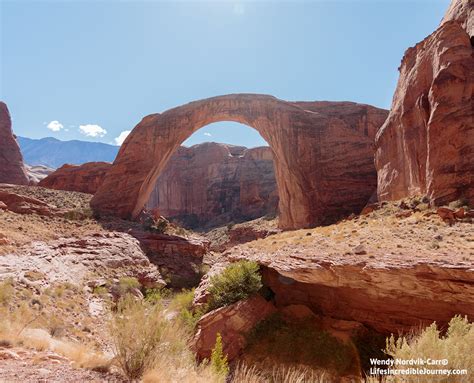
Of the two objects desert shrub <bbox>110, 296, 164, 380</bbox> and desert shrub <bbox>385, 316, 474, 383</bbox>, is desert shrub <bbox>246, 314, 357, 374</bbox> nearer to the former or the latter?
desert shrub <bbox>385, 316, 474, 383</bbox>

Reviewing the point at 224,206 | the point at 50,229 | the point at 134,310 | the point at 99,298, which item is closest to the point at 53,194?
the point at 50,229

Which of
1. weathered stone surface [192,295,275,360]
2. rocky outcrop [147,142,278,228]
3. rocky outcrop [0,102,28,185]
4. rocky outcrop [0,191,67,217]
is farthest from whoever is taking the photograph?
rocky outcrop [147,142,278,228]

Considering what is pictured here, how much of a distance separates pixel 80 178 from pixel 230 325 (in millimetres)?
35691

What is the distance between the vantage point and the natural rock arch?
74.9 feet

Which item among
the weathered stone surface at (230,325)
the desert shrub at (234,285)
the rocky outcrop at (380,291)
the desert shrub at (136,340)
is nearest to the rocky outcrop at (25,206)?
the desert shrub at (234,285)

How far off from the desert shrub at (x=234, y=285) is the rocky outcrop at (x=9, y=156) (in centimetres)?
4221

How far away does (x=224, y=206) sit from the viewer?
176 feet

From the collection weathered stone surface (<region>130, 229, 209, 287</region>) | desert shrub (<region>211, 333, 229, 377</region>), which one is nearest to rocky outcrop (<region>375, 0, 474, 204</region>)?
desert shrub (<region>211, 333, 229, 377</region>)

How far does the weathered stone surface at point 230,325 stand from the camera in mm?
8164

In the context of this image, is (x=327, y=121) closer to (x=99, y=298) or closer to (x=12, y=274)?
(x=99, y=298)

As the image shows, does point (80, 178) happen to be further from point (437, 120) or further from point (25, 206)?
point (437, 120)

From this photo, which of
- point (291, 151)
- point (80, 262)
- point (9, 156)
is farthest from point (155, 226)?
point (9, 156)

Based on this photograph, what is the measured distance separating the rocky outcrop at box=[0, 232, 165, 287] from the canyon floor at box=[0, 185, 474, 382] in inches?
2.0

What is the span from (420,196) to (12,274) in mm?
15071
